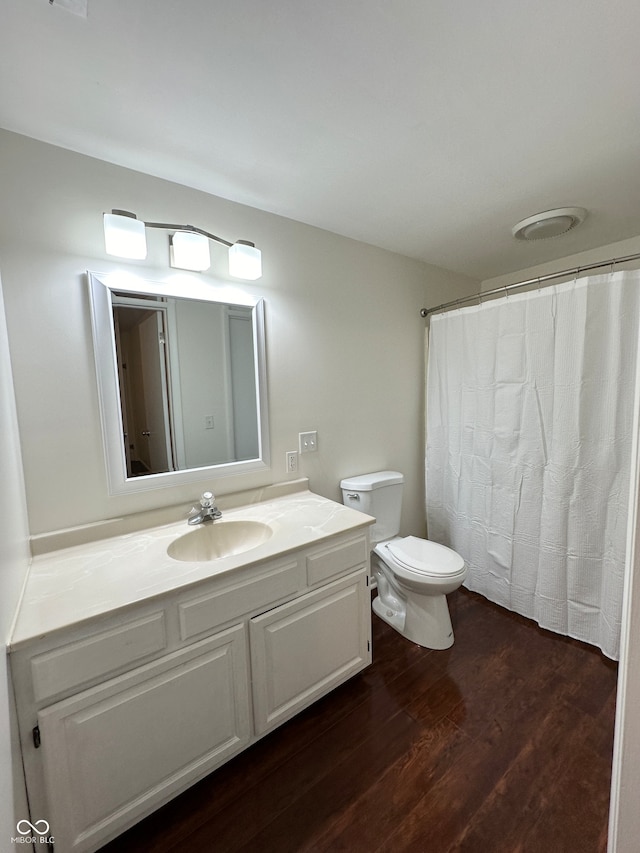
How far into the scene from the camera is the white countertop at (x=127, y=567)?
938mm

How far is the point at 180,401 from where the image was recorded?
5.11 feet

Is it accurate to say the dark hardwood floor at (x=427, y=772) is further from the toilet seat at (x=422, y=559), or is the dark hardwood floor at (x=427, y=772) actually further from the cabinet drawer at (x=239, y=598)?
the cabinet drawer at (x=239, y=598)

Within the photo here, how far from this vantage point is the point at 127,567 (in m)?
1.16

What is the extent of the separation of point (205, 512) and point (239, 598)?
444 mm

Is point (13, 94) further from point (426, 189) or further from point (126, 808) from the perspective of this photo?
point (126, 808)

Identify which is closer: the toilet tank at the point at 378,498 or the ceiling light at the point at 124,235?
the ceiling light at the point at 124,235

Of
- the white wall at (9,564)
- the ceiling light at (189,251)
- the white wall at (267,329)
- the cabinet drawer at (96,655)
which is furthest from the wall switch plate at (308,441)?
the white wall at (9,564)

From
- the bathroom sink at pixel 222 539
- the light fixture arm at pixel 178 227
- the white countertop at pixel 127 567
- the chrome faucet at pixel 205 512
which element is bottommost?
the bathroom sink at pixel 222 539

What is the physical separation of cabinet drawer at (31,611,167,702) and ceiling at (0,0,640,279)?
154cm

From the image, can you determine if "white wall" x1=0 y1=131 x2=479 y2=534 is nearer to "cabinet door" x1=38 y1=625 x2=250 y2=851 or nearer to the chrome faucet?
the chrome faucet

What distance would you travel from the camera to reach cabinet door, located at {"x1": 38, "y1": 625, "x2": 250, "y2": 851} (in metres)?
0.93

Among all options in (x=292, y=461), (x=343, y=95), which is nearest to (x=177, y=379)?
(x=292, y=461)

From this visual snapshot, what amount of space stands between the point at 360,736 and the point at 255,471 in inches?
46.2

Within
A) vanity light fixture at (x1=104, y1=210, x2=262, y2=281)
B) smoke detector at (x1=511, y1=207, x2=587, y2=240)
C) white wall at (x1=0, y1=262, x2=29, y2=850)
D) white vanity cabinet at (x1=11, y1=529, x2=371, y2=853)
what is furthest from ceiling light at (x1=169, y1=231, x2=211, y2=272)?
smoke detector at (x1=511, y1=207, x2=587, y2=240)
